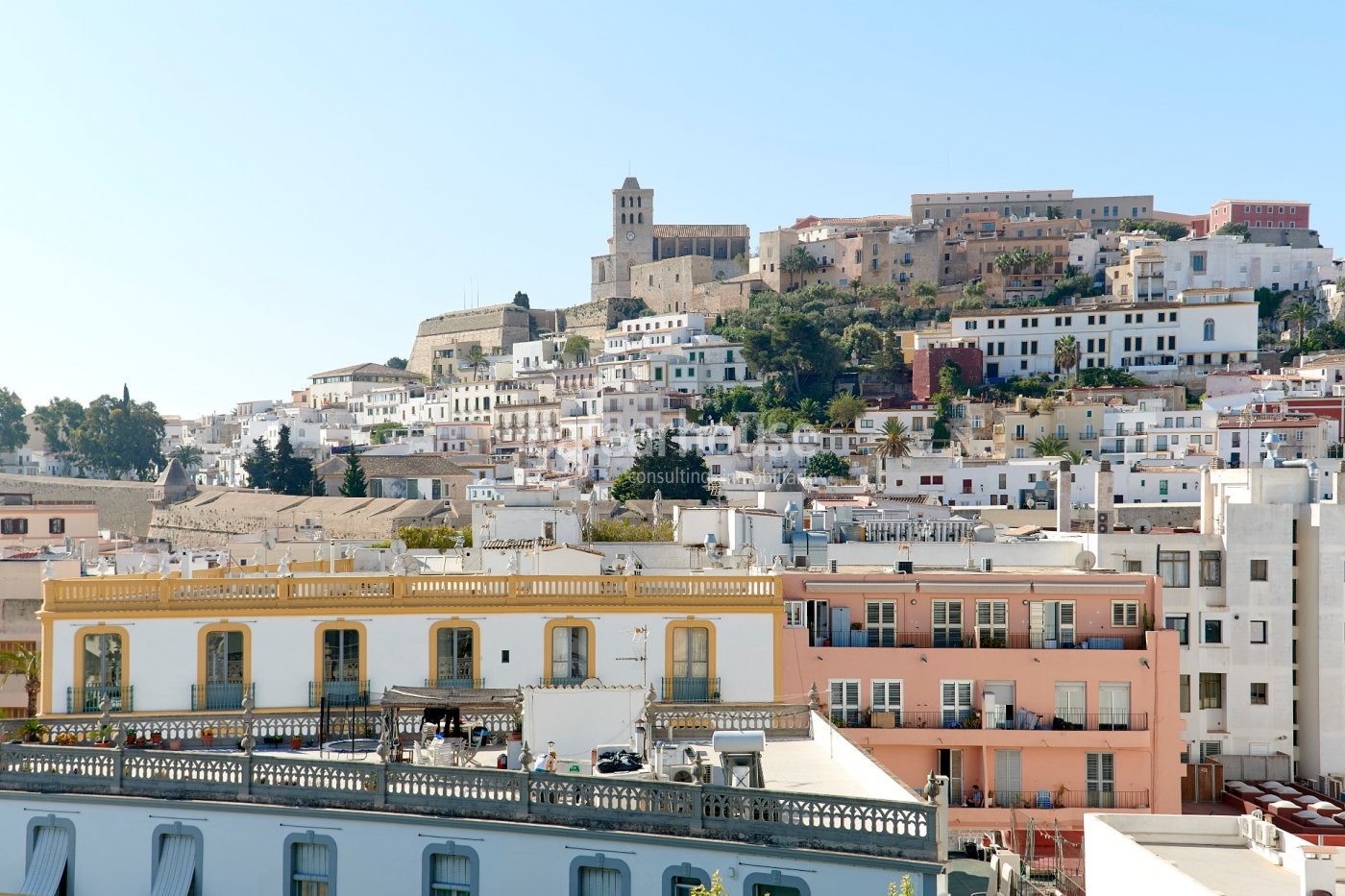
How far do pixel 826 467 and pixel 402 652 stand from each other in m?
63.3

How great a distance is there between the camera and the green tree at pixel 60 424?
118 meters

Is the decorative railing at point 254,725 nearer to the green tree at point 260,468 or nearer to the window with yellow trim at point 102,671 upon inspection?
the window with yellow trim at point 102,671

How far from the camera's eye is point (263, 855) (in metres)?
13.7

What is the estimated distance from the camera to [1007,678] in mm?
24625

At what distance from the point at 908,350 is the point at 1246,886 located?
9076 cm

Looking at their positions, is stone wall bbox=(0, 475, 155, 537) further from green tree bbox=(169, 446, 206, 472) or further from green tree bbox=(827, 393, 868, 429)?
green tree bbox=(827, 393, 868, 429)

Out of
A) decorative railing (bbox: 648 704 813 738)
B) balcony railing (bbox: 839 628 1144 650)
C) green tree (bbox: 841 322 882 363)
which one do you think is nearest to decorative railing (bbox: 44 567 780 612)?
decorative railing (bbox: 648 704 813 738)

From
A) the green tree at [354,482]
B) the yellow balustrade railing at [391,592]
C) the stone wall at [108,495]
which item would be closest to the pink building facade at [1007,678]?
the yellow balustrade railing at [391,592]

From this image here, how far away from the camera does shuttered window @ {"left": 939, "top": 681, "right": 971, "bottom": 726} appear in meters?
24.8

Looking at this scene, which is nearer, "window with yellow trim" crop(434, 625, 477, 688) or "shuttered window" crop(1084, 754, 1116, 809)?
"window with yellow trim" crop(434, 625, 477, 688)

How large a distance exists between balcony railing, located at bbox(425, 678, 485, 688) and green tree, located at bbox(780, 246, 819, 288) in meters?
102

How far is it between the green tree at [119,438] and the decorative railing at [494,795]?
107m

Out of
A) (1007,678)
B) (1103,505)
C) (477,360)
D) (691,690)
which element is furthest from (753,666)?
(477,360)

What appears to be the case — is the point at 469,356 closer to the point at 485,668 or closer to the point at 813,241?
the point at 813,241
